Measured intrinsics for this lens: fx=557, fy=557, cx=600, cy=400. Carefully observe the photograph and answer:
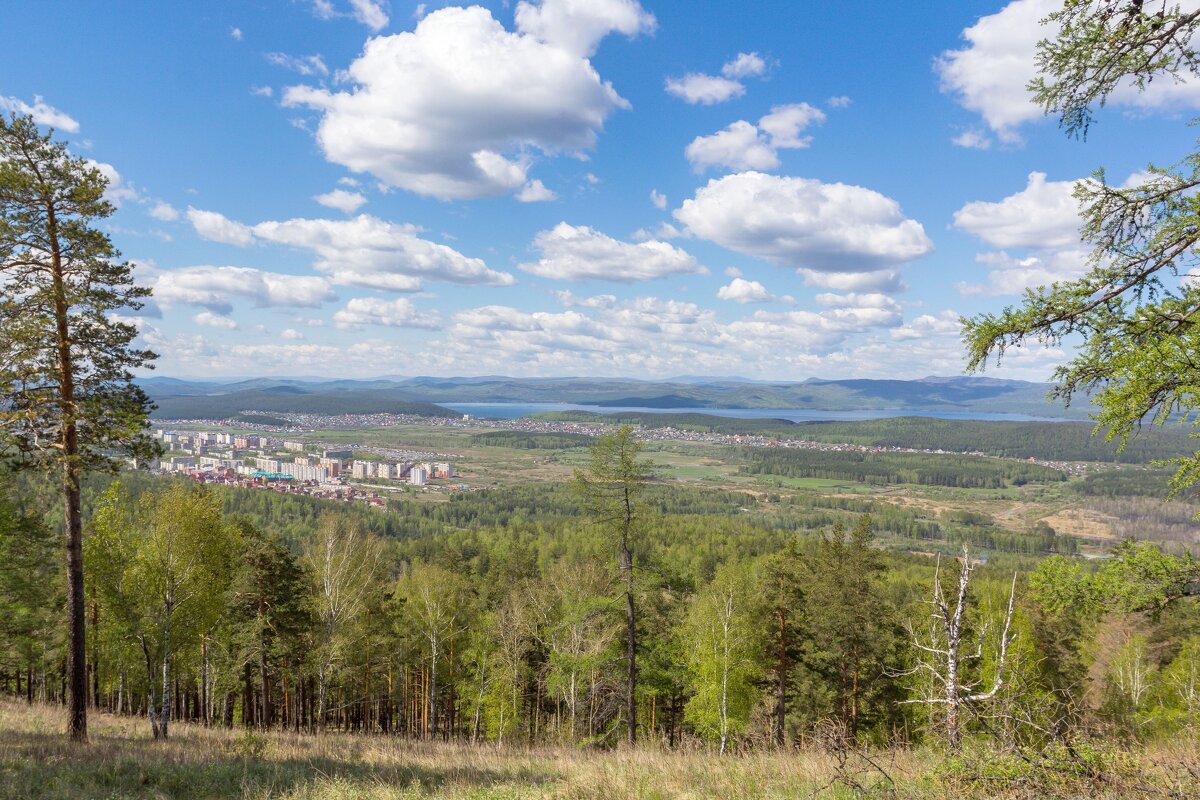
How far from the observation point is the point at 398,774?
8.78 meters

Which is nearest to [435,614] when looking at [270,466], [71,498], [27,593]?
[27,593]

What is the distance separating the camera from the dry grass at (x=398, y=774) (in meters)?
5.82

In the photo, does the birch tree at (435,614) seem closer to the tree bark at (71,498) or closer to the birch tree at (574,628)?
the birch tree at (574,628)

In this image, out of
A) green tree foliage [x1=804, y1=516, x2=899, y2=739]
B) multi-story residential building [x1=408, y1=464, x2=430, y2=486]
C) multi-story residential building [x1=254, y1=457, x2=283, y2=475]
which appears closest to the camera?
green tree foliage [x1=804, y1=516, x2=899, y2=739]

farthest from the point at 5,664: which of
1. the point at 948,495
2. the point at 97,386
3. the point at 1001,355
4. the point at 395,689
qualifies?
the point at 948,495

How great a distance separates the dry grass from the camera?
5824 mm

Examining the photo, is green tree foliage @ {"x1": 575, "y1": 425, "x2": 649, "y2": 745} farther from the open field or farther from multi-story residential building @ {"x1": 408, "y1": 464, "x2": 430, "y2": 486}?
multi-story residential building @ {"x1": 408, "y1": 464, "x2": 430, "y2": 486}

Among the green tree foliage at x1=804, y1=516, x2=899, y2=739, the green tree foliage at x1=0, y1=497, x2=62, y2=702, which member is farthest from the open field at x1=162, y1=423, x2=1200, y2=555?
the green tree foliage at x1=804, y1=516, x2=899, y2=739

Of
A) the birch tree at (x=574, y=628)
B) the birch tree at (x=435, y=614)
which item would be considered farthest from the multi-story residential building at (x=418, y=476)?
the birch tree at (x=435, y=614)

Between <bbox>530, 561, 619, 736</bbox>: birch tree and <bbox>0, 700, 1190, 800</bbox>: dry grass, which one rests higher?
<bbox>0, 700, 1190, 800</bbox>: dry grass

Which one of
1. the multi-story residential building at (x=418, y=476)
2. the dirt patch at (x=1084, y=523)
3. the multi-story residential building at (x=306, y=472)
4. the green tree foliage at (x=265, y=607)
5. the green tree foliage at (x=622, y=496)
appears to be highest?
the green tree foliage at (x=622, y=496)

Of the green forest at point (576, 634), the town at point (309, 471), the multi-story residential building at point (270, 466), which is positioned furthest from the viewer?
the multi-story residential building at point (270, 466)

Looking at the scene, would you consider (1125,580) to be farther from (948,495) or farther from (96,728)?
(948,495)

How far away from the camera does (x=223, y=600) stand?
58.4ft
